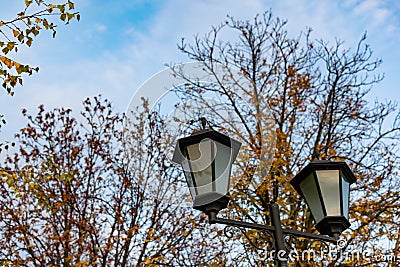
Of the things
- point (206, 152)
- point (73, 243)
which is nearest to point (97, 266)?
point (73, 243)

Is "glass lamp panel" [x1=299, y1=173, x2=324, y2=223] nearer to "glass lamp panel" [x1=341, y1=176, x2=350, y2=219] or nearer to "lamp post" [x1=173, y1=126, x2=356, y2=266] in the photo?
"lamp post" [x1=173, y1=126, x2=356, y2=266]

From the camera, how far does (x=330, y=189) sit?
350 centimetres

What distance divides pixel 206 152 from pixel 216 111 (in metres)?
2.38

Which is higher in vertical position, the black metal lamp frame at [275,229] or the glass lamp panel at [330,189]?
the glass lamp panel at [330,189]

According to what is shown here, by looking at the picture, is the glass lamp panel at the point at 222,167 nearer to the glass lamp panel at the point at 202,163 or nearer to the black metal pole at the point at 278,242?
the glass lamp panel at the point at 202,163

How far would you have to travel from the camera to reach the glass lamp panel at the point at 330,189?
3.48m

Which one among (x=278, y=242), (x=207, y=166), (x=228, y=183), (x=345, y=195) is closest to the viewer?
(x=207, y=166)

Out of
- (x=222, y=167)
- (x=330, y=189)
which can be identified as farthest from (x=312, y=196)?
(x=222, y=167)

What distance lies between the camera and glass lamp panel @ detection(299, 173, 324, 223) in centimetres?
→ 352

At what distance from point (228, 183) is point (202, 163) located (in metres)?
0.24

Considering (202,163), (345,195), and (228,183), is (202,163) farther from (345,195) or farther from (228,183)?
(345,195)

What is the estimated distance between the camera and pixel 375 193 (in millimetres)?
8758

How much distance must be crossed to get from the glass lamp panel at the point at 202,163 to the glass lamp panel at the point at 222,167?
0.15 ft

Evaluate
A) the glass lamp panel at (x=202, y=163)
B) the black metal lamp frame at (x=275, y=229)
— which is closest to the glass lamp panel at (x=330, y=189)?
the black metal lamp frame at (x=275, y=229)
